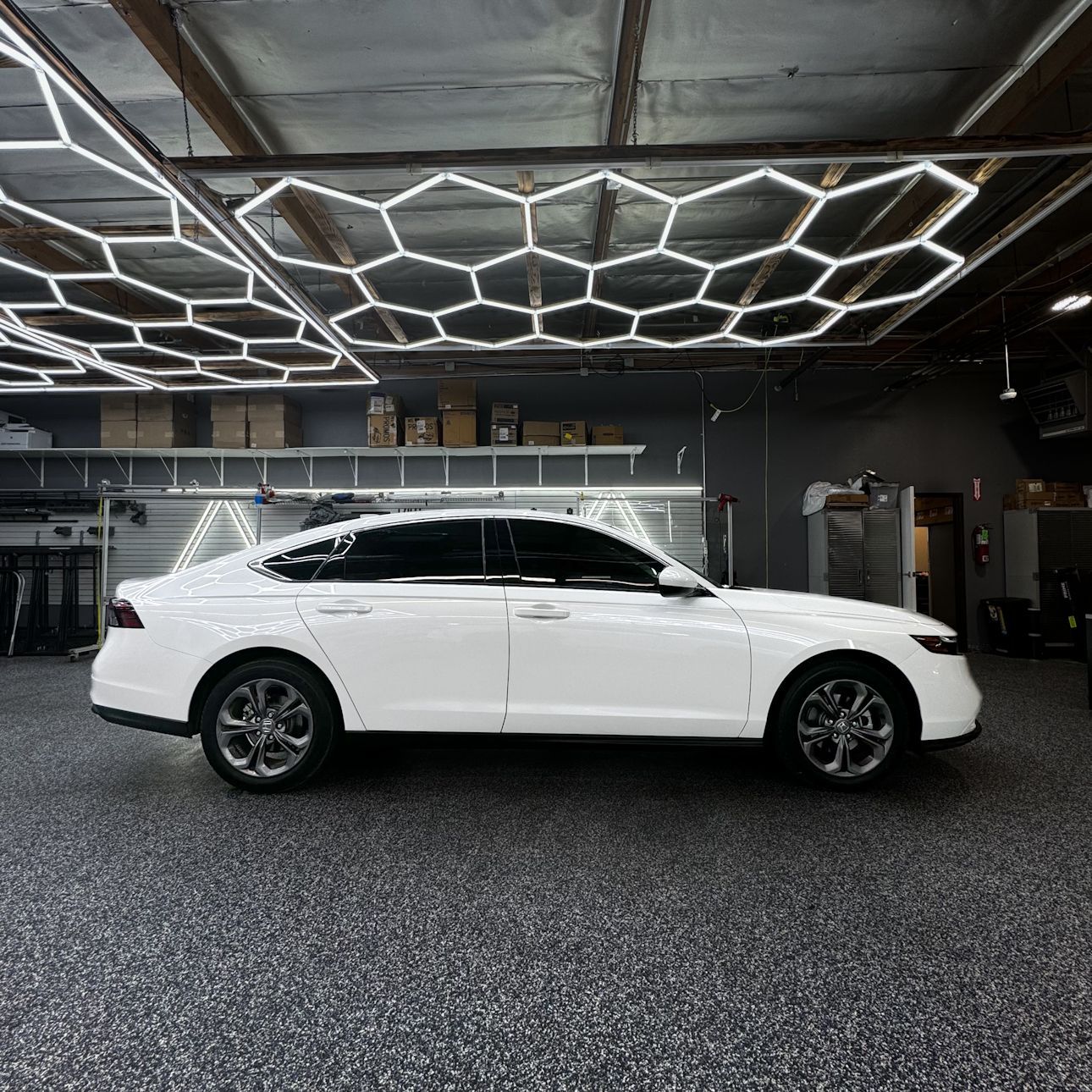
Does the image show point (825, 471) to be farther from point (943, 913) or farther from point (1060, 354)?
point (943, 913)

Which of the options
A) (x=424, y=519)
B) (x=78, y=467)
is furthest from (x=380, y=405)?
(x=424, y=519)

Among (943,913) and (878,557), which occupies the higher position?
(878,557)

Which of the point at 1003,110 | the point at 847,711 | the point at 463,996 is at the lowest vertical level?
the point at 463,996

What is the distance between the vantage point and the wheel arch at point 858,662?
8.75 ft

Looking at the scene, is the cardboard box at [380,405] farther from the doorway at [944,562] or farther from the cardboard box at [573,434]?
the doorway at [944,562]

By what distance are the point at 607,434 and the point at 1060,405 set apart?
5.62 m

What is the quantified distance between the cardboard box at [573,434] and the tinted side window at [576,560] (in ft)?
14.6

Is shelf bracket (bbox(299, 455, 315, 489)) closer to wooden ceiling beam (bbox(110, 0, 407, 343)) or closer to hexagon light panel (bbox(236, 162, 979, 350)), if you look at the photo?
hexagon light panel (bbox(236, 162, 979, 350))

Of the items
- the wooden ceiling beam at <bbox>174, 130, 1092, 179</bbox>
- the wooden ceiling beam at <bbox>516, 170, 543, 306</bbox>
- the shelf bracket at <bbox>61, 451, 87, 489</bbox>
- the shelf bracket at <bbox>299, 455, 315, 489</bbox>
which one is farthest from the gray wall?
the wooden ceiling beam at <bbox>174, 130, 1092, 179</bbox>

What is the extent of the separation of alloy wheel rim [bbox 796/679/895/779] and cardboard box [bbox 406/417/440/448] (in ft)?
18.5

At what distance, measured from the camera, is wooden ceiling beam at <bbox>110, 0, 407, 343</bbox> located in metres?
2.73

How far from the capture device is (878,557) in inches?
276

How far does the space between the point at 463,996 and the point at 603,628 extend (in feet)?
4.86

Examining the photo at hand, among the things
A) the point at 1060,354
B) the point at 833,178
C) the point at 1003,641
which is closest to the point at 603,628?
the point at 833,178
